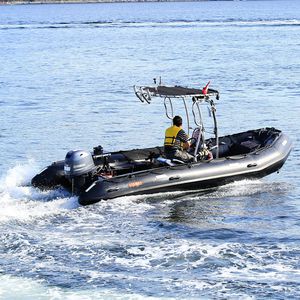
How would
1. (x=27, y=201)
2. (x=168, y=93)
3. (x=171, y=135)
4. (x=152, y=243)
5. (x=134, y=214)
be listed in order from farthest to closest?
(x=168, y=93), (x=171, y=135), (x=27, y=201), (x=134, y=214), (x=152, y=243)

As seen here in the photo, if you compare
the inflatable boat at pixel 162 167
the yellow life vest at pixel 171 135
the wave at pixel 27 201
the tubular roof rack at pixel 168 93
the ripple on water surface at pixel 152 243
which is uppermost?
the tubular roof rack at pixel 168 93

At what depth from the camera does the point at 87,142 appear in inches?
943

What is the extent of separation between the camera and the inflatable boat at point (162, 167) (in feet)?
52.9

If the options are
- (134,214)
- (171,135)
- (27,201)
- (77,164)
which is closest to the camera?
(134,214)

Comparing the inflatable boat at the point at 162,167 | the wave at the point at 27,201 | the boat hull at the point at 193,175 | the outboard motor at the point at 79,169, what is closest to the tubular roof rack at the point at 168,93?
the inflatable boat at the point at 162,167

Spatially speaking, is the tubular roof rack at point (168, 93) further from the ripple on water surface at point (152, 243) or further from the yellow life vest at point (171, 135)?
the ripple on water surface at point (152, 243)

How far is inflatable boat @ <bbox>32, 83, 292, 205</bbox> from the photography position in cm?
1611

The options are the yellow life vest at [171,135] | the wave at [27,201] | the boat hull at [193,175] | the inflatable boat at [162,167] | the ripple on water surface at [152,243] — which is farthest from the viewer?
the yellow life vest at [171,135]

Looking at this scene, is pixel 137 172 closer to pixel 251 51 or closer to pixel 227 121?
pixel 227 121

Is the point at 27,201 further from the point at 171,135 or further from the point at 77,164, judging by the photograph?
the point at 171,135

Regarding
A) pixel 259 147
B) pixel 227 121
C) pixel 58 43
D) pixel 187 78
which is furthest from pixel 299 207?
pixel 58 43

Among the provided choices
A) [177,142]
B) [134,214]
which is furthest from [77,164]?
[177,142]

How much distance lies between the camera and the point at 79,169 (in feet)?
52.6

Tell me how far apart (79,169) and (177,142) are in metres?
2.26
